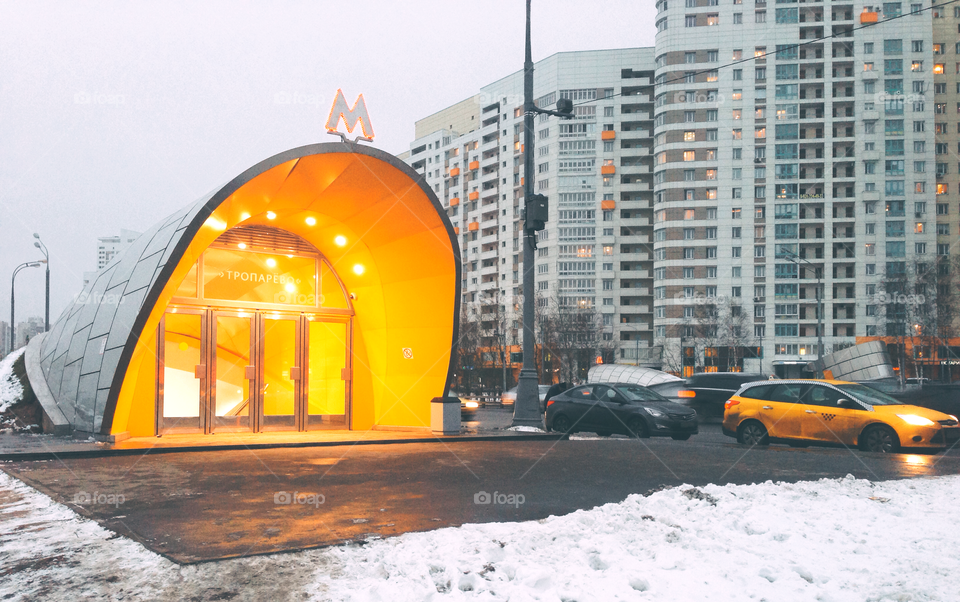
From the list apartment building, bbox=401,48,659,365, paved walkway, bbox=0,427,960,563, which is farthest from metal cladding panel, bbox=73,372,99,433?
apartment building, bbox=401,48,659,365

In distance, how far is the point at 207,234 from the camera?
14.1 metres

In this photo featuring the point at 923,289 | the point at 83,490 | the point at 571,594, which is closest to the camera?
the point at 571,594

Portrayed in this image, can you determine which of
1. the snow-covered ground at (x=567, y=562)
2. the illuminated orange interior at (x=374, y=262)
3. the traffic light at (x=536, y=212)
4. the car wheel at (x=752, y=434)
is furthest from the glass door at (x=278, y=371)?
the snow-covered ground at (x=567, y=562)

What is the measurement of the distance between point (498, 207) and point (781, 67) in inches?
1520

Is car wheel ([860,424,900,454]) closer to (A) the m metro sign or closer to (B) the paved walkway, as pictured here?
(B) the paved walkway

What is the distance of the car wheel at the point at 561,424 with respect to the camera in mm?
17625

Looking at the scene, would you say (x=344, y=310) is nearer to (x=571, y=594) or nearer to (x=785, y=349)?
(x=571, y=594)

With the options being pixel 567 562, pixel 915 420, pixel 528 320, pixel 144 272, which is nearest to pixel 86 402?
pixel 144 272

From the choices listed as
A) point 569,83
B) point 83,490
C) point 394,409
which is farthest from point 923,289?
point 83,490

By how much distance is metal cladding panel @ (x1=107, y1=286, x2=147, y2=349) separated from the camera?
515 inches

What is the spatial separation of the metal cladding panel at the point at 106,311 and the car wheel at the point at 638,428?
36.7 ft

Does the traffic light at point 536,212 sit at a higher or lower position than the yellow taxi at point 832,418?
higher

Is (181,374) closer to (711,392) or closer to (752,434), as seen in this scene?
(752,434)

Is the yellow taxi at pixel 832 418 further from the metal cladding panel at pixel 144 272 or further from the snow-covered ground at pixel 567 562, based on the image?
the metal cladding panel at pixel 144 272
